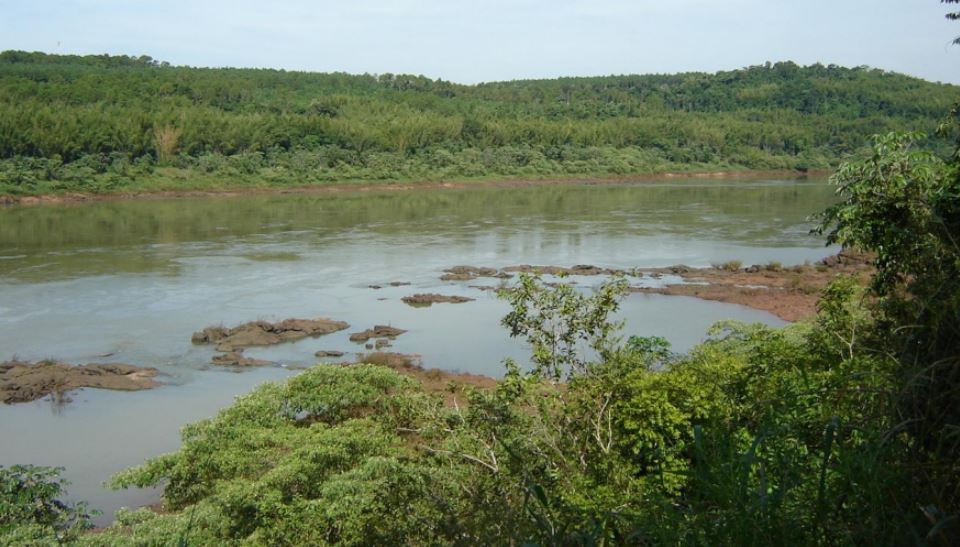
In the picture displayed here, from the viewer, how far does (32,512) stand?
26.0 ft

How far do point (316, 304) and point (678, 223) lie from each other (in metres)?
22.4

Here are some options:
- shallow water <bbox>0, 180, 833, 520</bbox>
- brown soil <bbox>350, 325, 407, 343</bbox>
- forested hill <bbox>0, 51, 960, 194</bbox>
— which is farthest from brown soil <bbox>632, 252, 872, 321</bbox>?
forested hill <bbox>0, 51, 960, 194</bbox>

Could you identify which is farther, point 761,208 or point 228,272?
point 761,208

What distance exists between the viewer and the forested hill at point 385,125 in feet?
188

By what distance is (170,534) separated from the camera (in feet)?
23.1

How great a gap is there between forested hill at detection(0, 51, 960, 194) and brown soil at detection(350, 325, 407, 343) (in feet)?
125

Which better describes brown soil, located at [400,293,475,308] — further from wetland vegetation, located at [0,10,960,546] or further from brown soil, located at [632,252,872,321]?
brown soil, located at [632,252,872,321]

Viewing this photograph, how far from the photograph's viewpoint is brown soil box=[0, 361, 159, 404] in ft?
50.1

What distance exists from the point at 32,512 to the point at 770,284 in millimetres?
21169

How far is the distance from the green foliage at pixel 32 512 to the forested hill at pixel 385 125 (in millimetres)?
46218

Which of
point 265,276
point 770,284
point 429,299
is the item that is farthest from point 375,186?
point 770,284

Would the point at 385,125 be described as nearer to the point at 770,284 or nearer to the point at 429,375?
the point at 770,284

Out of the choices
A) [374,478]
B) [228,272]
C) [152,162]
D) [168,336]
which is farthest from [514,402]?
[152,162]

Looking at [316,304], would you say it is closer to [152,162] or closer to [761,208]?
[761,208]
